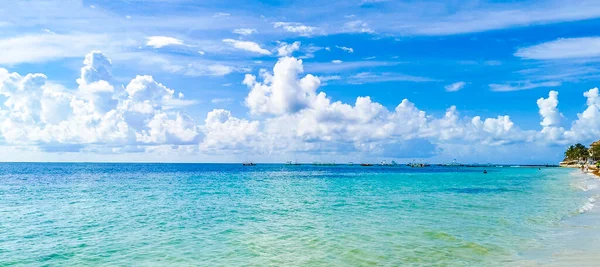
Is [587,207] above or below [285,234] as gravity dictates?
above

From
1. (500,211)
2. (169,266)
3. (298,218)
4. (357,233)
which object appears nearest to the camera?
(169,266)

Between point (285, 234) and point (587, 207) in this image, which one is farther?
point (587, 207)

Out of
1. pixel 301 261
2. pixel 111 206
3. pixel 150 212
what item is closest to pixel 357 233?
pixel 301 261

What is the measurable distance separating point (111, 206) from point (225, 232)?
18302 mm

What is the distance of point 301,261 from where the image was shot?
54.6 ft

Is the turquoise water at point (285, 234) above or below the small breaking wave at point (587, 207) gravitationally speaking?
below

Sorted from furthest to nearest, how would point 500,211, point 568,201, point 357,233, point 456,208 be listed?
point 568,201
point 456,208
point 500,211
point 357,233

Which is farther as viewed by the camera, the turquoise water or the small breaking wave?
the small breaking wave

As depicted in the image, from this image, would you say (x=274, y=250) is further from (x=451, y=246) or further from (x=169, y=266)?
(x=451, y=246)

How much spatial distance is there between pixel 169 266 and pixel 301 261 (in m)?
5.09

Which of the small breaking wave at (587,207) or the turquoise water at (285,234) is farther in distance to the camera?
the small breaking wave at (587,207)

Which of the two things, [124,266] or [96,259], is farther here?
[96,259]

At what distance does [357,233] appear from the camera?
74.3 ft

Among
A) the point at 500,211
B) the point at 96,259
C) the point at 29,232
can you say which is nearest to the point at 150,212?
the point at 29,232
